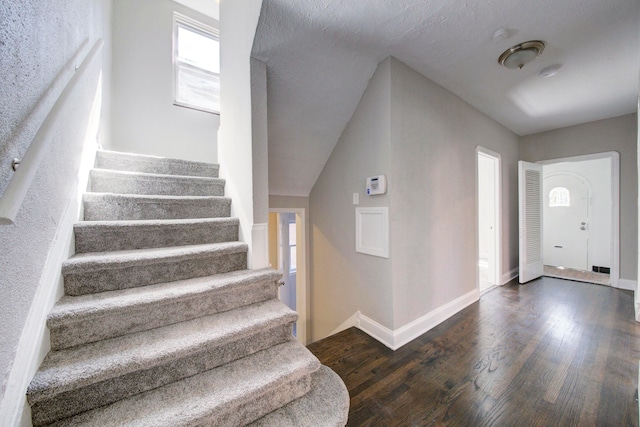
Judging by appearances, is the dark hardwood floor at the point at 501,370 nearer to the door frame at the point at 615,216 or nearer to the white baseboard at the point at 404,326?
the white baseboard at the point at 404,326

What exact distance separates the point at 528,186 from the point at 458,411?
3762mm

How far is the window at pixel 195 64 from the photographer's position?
3174 millimetres

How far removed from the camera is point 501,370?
171 centimetres

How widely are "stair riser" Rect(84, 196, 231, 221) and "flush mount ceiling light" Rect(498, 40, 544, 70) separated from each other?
8.88ft

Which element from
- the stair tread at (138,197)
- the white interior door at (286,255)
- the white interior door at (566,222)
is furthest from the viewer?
the white interior door at (286,255)

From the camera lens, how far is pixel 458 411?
4.51 ft

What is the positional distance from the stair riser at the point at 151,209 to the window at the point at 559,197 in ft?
21.6

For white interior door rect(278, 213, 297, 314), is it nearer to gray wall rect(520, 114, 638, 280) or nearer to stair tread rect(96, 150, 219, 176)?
stair tread rect(96, 150, 219, 176)

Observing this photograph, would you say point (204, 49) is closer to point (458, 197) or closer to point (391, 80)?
point (391, 80)

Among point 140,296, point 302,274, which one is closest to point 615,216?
point 302,274

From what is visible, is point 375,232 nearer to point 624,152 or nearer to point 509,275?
point 509,275

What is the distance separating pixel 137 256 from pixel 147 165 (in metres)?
1.07

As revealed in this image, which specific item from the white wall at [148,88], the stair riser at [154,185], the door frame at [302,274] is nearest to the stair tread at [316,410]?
the stair riser at [154,185]

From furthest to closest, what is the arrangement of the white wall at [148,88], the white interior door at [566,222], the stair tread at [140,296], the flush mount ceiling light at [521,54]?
the white interior door at [566,222] < the white wall at [148,88] < the flush mount ceiling light at [521,54] < the stair tread at [140,296]
